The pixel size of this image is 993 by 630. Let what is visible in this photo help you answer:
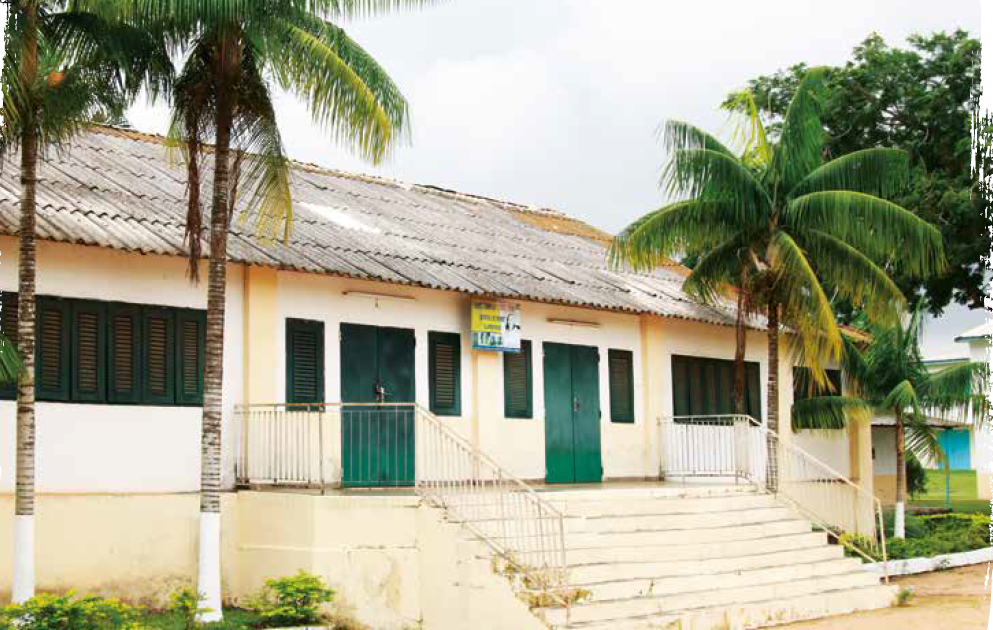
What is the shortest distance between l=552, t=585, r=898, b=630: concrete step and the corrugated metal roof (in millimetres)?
5253

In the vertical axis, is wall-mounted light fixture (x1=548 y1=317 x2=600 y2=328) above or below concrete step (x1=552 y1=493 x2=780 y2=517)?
above

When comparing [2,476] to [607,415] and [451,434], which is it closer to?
[451,434]

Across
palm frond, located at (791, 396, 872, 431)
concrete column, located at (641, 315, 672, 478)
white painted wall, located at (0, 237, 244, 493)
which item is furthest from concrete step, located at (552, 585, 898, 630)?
palm frond, located at (791, 396, 872, 431)

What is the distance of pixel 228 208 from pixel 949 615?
9.75 meters

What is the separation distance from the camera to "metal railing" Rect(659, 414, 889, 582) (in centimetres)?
1875

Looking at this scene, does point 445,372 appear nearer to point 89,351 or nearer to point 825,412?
point 89,351

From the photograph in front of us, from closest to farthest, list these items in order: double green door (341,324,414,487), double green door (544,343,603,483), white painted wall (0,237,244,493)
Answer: white painted wall (0,237,244,493), double green door (341,324,414,487), double green door (544,343,603,483)

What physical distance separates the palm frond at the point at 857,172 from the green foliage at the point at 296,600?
9.21m

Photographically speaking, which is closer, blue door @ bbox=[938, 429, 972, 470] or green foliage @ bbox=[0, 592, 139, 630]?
green foliage @ bbox=[0, 592, 139, 630]

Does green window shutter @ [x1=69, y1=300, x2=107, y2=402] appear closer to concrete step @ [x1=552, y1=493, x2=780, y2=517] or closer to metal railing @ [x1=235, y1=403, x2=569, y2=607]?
metal railing @ [x1=235, y1=403, x2=569, y2=607]

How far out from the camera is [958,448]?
50875mm

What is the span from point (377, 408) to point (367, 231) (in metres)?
2.97

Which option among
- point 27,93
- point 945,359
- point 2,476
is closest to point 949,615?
point 2,476

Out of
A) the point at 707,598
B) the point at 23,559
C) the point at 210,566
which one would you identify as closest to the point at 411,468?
the point at 707,598
